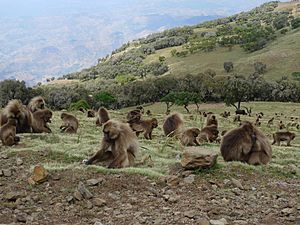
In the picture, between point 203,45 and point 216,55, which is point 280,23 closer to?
point 203,45

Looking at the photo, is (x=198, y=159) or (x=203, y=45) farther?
(x=203, y=45)

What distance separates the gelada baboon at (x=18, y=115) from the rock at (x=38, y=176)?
658 centimetres

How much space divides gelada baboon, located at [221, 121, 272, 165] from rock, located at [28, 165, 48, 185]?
5348mm

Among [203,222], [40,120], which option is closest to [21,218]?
[203,222]

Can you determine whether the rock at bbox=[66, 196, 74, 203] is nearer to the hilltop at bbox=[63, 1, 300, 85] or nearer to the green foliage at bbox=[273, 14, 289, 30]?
the hilltop at bbox=[63, 1, 300, 85]

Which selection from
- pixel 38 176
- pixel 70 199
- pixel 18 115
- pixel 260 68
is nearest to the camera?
pixel 70 199

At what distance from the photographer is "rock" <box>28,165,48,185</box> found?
10.1 metres

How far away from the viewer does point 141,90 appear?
97250 mm

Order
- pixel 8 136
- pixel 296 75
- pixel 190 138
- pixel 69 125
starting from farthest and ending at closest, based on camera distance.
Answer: pixel 296 75 → pixel 69 125 → pixel 190 138 → pixel 8 136

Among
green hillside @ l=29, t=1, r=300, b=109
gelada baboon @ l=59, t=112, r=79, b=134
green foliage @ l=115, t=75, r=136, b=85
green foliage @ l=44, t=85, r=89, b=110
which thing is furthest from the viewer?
green foliage @ l=115, t=75, r=136, b=85

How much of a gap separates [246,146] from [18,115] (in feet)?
27.9

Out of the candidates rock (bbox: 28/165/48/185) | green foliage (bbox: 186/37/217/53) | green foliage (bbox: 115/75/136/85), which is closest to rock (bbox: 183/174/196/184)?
rock (bbox: 28/165/48/185)

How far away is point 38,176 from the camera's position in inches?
398

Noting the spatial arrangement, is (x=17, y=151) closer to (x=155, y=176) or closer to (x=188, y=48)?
(x=155, y=176)
